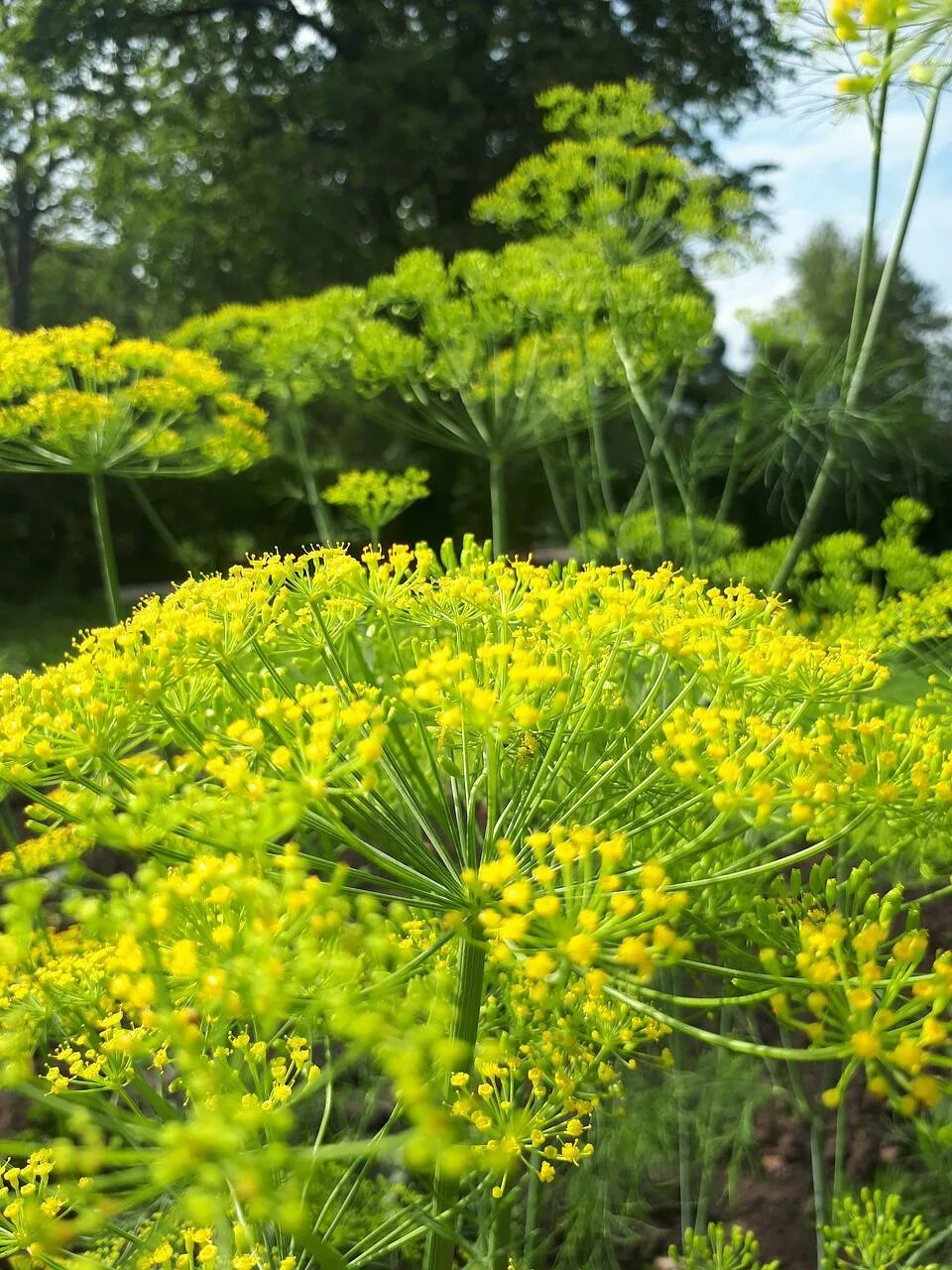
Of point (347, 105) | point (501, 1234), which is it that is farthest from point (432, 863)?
point (347, 105)

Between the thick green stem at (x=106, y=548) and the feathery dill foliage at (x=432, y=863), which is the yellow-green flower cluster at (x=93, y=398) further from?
the feathery dill foliage at (x=432, y=863)

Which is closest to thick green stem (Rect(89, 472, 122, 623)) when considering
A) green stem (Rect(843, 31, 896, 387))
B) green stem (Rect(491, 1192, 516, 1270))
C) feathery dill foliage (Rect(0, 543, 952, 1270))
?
feathery dill foliage (Rect(0, 543, 952, 1270))

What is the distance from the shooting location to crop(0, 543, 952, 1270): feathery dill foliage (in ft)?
4.28

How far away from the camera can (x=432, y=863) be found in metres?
1.88

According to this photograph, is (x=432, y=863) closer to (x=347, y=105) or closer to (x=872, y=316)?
(x=872, y=316)

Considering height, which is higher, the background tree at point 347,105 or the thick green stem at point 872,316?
the background tree at point 347,105

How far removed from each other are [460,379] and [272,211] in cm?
1243

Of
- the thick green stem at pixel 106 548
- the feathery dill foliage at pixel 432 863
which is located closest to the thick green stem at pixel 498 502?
the thick green stem at pixel 106 548

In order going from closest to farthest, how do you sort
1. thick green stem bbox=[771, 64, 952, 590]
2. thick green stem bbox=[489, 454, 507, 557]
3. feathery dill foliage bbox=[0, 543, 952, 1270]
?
feathery dill foliage bbox=[0, 543, 952, 1270], thick green stem bbox=[771, 64, 952, 590], thick green stem bbox=[489, 454, 507, 557]

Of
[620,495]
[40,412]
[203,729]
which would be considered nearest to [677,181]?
[40,412]

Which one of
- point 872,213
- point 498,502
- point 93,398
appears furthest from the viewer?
point 498,502

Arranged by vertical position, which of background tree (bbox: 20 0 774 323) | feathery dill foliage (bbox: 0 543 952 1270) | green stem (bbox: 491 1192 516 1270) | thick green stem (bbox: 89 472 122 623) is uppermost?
background tree (bbox: 20 0 774 323)

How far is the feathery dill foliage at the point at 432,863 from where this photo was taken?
1.30 m

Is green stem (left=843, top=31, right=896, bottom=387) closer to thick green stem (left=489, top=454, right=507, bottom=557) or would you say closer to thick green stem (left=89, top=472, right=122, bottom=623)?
thick green stem (left=489, top=454, right=507, bottom=557)
